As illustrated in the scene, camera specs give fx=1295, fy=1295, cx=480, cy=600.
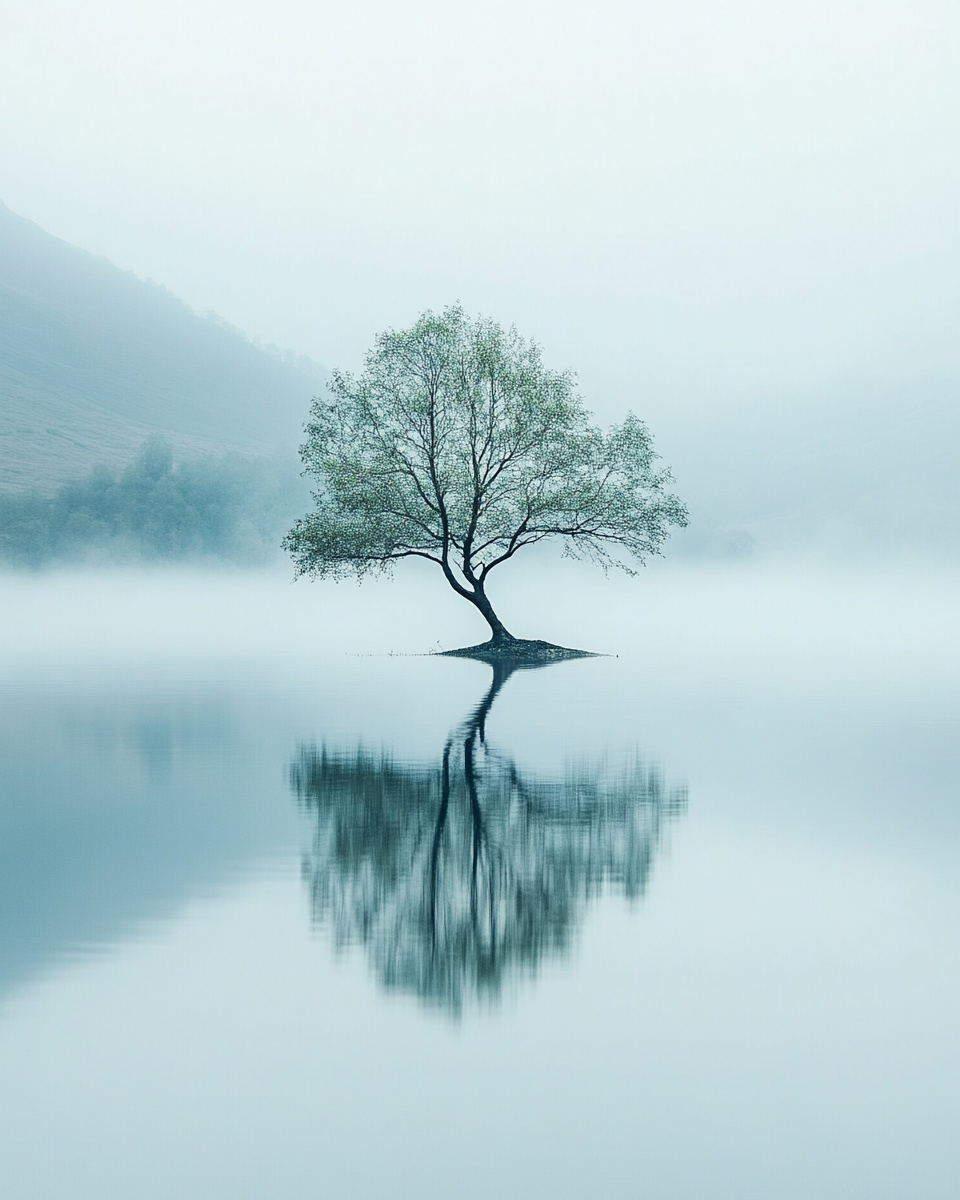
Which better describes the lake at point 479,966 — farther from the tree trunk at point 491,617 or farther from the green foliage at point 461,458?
the tree trunk at point 491,617

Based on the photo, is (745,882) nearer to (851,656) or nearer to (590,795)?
(590,795)

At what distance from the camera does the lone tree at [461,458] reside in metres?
58.2

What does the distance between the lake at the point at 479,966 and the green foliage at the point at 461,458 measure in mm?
30521

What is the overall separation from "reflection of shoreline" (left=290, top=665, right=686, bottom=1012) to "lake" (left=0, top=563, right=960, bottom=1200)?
0.20ft

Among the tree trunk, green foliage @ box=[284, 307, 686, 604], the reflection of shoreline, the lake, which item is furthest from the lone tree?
the reflection of shoreline

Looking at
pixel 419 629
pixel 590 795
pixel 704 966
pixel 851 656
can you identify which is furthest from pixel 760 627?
pixel 704 966

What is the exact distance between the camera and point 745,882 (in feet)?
46.8

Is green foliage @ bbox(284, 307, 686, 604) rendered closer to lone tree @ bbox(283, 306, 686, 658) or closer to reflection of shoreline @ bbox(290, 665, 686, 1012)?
lone tree @ bbox(283, 306, 686, 658)

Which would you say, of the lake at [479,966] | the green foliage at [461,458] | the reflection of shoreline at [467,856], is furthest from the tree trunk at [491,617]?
the reflection of shoreline at [467,856]

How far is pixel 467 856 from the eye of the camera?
49.1 feet

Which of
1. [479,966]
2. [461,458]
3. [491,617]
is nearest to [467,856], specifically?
[479,966]

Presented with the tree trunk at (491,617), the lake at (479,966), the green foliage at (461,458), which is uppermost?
the green foliage at (461,458)

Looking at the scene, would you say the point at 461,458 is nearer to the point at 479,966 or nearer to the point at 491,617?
the point at 491,617

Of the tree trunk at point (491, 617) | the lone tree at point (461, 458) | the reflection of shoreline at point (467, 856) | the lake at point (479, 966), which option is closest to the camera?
the lake at point (479, 966)
